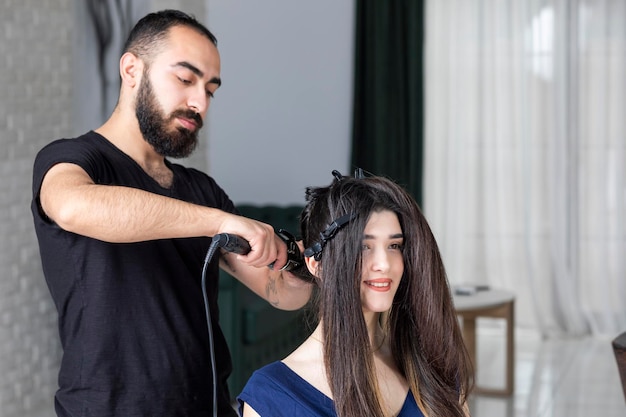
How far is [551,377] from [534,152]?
6.06ft

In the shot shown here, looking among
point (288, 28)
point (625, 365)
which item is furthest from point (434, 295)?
point (288, 28)

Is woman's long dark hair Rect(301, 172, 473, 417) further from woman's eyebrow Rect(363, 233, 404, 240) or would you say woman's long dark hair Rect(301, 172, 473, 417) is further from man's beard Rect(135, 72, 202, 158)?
man's beard Rect(135, 72, 202, 158)

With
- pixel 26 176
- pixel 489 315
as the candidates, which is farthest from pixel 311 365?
pixel 489 315

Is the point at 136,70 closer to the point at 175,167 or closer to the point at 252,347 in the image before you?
the point at 175,167

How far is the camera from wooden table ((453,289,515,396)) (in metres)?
4.75

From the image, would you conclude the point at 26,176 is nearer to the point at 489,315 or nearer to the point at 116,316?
the point at 116,316

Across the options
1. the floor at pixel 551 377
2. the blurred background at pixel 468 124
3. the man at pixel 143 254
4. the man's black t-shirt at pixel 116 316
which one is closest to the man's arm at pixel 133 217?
the man at pixel 143 254

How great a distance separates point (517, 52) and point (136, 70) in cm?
501

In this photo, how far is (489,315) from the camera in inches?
191

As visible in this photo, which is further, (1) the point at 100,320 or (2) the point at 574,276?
(2) the point at 574,276

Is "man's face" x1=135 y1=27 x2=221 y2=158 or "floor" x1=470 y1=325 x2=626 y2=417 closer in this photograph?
"man's face" x1=135 y1=27 x2=221 y2=158

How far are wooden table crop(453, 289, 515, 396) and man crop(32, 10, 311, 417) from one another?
3029 mm

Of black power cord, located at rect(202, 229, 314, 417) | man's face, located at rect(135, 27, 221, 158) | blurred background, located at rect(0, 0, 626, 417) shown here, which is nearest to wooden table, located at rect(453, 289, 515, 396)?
blurred background, located at rect(0, 0, 626, 417)

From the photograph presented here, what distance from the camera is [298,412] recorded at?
1536 mm
